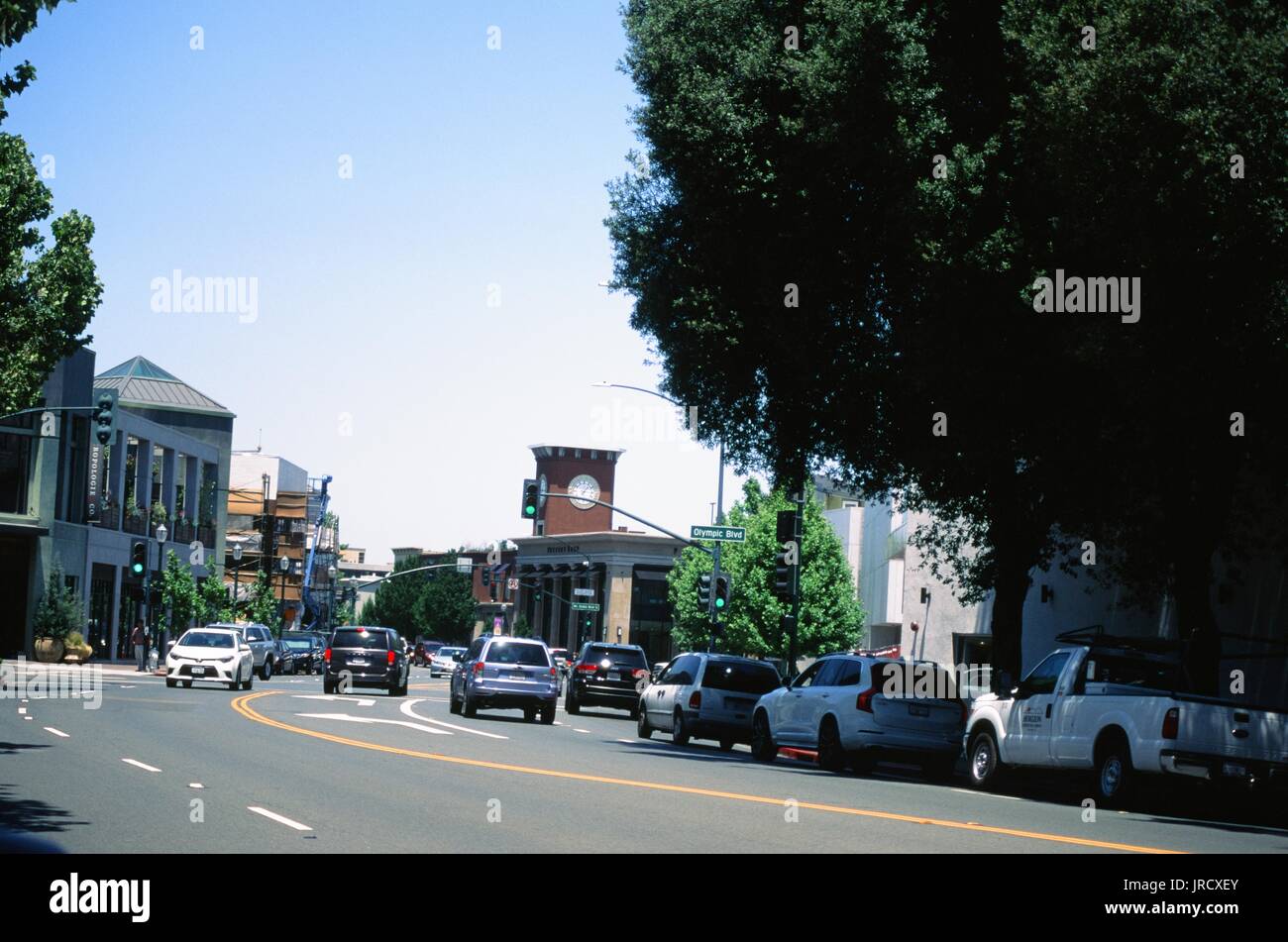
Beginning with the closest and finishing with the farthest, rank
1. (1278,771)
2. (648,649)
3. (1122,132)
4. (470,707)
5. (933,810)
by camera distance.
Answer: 1. (933,810)
2. (1278,771)
3. (1122,132)
4. (470,707)
5. (648,649)

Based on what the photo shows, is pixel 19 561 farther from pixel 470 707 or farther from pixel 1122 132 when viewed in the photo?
pixel 1122 132

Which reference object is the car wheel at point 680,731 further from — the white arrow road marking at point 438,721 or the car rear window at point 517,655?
the car rear window at point 517,655

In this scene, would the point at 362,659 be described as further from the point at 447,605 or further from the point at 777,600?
the point at 447,605

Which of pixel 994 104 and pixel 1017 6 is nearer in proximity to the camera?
pixel 1017 6

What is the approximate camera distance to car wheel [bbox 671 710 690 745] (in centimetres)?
3055

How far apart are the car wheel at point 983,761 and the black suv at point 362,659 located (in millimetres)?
26960

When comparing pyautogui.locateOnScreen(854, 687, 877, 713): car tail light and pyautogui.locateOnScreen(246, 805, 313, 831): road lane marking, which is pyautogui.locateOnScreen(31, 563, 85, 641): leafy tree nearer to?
pyautogui.locateOnScreen(854, 687, 877, 713): car tail light

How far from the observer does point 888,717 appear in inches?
917

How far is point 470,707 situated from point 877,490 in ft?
33.9

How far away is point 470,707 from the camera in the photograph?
34.4m

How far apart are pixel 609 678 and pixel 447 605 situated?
11650 cm

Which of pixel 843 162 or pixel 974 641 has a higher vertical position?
pixel 843 162

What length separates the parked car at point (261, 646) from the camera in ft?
190

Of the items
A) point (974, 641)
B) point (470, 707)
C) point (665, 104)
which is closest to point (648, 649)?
point (974, 641)
